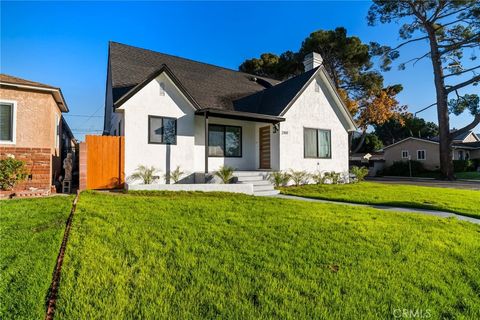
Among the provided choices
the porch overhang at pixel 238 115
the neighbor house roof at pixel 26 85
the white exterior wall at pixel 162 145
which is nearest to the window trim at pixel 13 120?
the neighbor house roof at pixel 26 85

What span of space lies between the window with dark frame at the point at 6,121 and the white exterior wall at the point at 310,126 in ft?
34.4

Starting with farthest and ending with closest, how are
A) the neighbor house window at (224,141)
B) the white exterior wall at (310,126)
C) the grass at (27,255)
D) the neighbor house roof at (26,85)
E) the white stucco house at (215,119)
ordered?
the white exterior wall at (310,126), the neighbor house window at (224,141), the white stucco house at (215,119), the neighbor house roof at (26,85), the grass at (27,255)

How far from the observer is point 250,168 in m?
14.6

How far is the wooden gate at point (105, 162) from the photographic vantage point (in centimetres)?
996

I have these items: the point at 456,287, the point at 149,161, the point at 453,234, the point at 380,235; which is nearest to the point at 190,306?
the point at 456,287

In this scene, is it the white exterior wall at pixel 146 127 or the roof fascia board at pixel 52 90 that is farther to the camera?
the white exterior wall at pixel 146 127

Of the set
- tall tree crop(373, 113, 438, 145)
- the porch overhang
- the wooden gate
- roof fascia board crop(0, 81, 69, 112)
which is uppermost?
tall tree crop(373, 113, 438, 145)

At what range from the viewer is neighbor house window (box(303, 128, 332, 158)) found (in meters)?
14.4

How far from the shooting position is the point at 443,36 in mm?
26594

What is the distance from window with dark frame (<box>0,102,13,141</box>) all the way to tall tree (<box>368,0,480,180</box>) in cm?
2961

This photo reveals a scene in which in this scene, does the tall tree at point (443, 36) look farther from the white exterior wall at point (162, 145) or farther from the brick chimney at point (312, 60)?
the white exterior wall at point (162, 145)

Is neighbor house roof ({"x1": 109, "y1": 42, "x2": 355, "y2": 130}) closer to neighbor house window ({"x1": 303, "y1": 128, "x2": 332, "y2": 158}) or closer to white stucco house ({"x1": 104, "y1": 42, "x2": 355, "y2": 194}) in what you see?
white stucco house ({"x1": 104, "y1": 42, "x2": 355, "y2": 194})

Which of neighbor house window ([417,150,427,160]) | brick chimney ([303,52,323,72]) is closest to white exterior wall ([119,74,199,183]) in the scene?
brick chimney ([303,52,323,72])

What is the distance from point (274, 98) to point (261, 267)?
1264 cm
